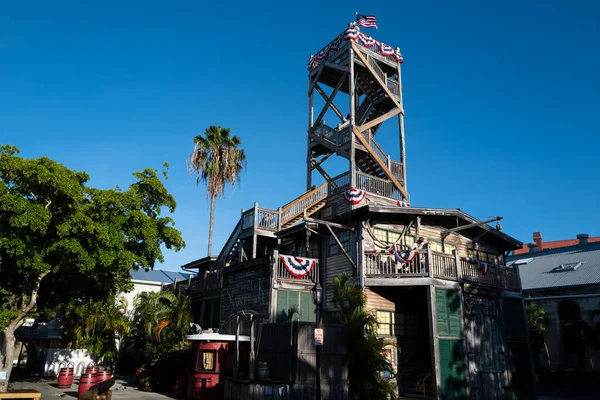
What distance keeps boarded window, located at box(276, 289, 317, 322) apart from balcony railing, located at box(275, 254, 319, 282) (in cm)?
61

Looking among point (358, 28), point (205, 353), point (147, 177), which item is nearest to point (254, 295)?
point (205, 353)

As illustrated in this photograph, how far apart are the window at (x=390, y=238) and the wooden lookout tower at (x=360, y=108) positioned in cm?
356

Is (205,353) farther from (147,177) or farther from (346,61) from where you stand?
(346,61)

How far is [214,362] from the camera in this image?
1702cm

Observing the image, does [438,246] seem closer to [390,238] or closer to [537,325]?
[390,238]

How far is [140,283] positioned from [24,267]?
66.6 feet

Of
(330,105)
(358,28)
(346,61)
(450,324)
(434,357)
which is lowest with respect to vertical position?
(434,357)

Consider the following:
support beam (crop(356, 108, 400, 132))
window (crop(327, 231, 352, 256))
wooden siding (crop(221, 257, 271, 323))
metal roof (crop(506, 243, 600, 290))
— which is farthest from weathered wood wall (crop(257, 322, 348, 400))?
metal roof (crop(506, 243, 600, 290))

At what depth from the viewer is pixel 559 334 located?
33.6 m

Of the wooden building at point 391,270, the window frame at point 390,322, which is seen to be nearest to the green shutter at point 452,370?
the wooden building at point 391,270

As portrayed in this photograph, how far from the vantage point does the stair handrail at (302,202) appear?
81.0 feet

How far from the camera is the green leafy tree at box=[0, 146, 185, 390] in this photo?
57.0 feet

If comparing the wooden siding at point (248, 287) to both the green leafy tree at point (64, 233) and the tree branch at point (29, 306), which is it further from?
the tree branch at point (29, 306)

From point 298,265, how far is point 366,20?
16.6 meters
